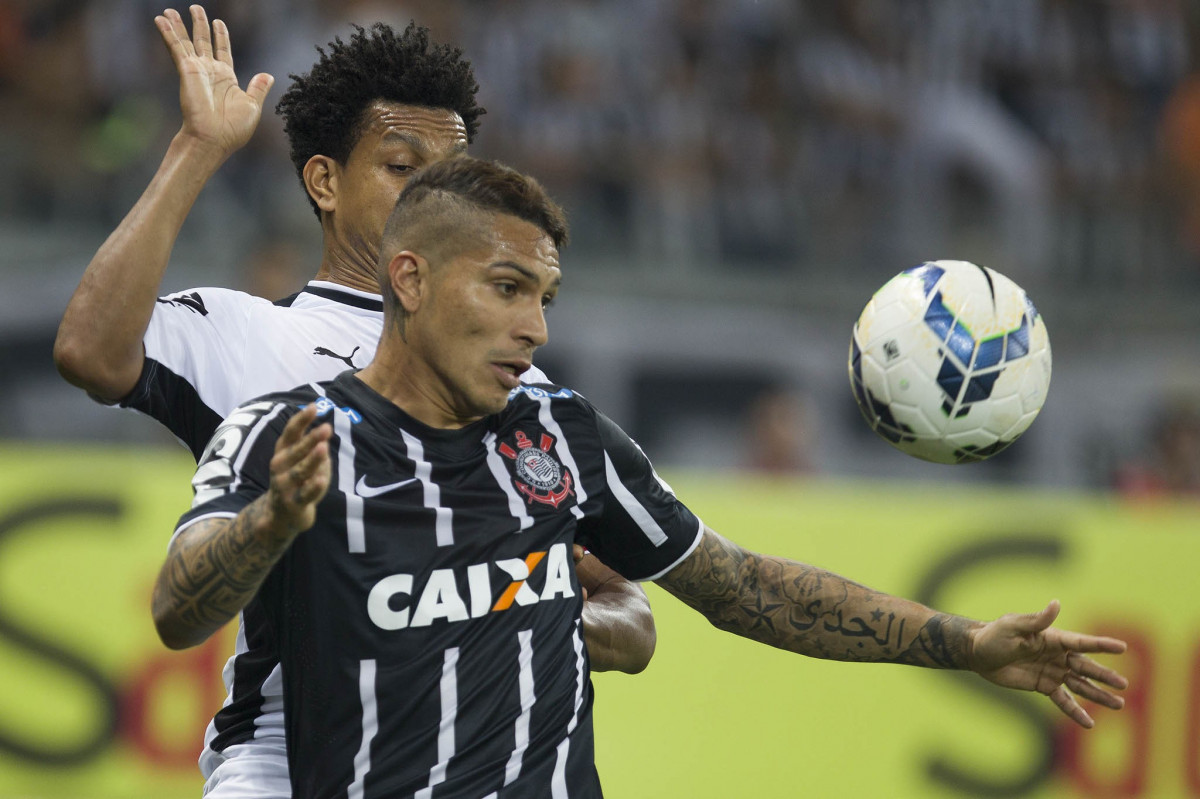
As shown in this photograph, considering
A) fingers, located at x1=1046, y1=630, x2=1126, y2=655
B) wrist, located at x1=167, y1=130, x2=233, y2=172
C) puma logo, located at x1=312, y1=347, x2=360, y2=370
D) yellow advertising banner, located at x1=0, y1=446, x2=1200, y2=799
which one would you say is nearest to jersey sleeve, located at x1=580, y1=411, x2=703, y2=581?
puma logo, located at x1=312, y1=347, x2=360, y2=370

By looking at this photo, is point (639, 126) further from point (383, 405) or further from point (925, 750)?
point (383, 405)

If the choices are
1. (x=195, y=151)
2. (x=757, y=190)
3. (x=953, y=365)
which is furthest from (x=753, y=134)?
(x=195, y=151)

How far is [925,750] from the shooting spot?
22.7ft

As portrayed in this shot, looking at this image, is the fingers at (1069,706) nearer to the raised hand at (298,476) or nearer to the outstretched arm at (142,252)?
the raised hand at (298,476)

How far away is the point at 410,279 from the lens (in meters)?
3.03

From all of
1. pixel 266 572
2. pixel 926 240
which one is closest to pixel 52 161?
pixel 926 240

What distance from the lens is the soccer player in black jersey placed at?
2775 mm

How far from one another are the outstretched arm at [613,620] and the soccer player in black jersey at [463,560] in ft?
0.70

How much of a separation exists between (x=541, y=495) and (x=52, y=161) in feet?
24.3

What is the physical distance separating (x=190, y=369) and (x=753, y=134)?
882 centimetres

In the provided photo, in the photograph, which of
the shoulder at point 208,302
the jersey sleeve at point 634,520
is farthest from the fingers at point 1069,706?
the shoulder at point 208,302

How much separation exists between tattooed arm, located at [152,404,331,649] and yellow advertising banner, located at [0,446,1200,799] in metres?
3.97

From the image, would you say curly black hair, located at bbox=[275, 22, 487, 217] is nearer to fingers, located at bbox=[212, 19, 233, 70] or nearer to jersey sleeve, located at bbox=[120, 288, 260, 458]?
fingers, located at bbox=[212, 19, 233, 70]

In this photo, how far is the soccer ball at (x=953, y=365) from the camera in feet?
12.1
